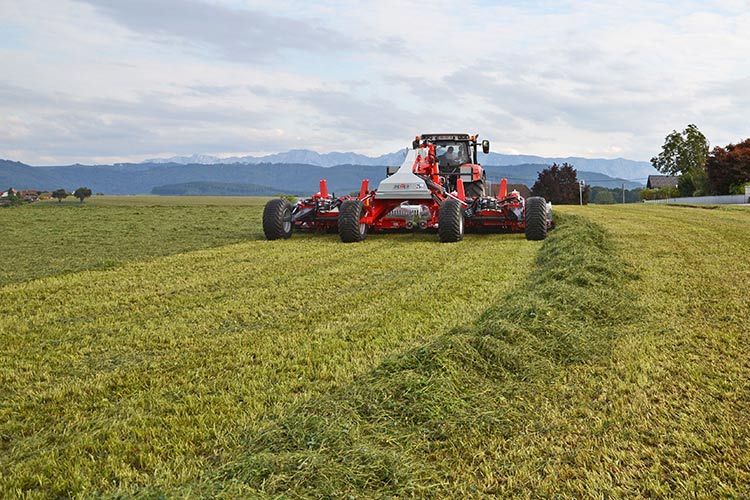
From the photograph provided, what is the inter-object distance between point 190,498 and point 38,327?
3.71m

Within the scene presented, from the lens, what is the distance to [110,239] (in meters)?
13.3

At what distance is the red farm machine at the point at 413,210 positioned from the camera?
12.0 meters

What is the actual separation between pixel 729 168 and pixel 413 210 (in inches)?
1357

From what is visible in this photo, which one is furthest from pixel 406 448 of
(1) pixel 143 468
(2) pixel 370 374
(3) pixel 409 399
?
(1) pixel 143 468

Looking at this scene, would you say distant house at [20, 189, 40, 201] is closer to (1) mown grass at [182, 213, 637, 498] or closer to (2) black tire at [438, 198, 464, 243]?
(2) black tire at [438, 198, 464, 243]

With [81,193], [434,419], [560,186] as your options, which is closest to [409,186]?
[434,419]

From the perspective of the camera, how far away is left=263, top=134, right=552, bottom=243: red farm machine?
12.0 metres

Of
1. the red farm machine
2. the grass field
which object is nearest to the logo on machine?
the red farm machine

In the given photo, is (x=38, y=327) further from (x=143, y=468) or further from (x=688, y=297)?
(x=688, y=297)

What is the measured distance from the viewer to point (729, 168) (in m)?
39.1

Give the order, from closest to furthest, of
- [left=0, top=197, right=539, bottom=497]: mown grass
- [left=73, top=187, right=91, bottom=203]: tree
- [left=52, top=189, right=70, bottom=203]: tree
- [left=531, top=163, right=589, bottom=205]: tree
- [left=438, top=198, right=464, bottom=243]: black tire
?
[left=0, top=197, right=539, bottom=497]: mown grass → [left=438, top=198, right=464, bottom=243]: black tire → [left=52, top=189, right=70, bottom=203]: tree → [left=73, top=187, right=91, bottom=203]: tree → [left=531, top=163, right=589, bottom=205]: tree

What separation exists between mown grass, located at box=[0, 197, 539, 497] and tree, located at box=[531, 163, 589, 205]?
59761 mm

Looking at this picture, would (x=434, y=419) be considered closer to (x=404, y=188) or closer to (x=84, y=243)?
(x=404, y=188)

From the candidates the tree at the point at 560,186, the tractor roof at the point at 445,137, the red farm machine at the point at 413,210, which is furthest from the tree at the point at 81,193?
the tree at the point at 560,186
